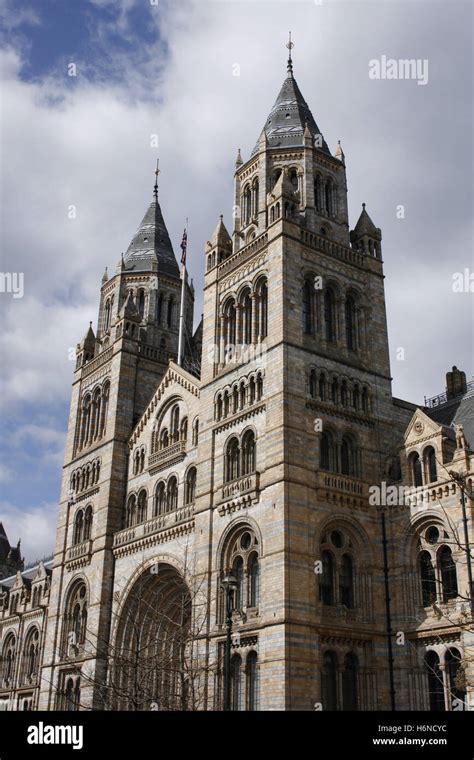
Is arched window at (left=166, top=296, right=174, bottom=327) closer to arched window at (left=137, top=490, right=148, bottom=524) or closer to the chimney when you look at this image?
arched window at (left=137, top=490, right=148, bottom=524)

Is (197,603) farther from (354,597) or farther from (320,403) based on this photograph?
(320,403)

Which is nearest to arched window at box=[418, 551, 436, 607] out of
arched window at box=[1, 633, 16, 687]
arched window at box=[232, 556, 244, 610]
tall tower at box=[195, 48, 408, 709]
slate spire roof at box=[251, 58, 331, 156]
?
tall tower at box=[195, 48, 408, 709]

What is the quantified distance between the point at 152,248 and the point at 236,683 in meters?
33.9

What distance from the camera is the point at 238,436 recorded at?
3803 centimetres

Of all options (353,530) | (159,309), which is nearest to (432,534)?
(353,530)

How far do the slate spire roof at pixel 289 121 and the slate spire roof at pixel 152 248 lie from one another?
47.4 feet

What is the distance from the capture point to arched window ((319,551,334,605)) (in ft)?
112

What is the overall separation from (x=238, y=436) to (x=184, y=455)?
694cm

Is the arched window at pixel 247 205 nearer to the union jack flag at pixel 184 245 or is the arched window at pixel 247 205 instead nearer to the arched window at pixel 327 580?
the union jack flag at pixel 184 245

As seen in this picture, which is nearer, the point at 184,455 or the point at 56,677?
the point at 184,455

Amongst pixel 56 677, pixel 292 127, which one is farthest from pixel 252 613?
pixel 292 127

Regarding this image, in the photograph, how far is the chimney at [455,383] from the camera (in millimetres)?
46312
